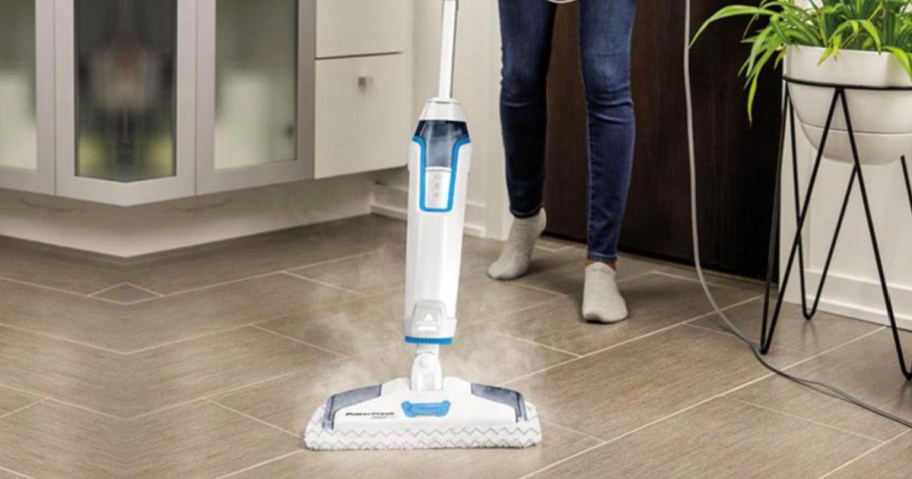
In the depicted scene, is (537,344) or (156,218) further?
(156,218)

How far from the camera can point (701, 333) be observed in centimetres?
209

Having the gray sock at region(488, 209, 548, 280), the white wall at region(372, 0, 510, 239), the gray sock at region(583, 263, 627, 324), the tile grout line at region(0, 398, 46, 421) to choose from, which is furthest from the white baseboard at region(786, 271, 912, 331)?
the tile grout line at region(0, 398, 46, 421)

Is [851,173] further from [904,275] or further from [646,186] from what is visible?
[646,186]

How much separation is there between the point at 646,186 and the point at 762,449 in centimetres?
107

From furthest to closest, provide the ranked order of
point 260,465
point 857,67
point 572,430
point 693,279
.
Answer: point 693,279
point 857,67
point 572,430
point 260,465

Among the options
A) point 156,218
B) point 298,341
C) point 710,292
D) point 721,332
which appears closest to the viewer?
point 298,341

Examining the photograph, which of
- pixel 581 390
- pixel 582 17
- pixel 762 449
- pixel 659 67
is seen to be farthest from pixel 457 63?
pixel 762 449

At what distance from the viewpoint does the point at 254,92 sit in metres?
2.63

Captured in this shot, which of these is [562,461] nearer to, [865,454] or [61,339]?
[865,454]

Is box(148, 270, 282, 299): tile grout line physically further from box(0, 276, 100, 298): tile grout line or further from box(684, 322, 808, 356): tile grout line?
box(684, 322, 808, 356): tile grout line

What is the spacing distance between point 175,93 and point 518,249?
0.73 metres

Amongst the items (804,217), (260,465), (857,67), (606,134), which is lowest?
(260,465)

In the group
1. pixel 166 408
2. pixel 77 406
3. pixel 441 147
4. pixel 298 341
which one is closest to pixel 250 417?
pixel 166 408

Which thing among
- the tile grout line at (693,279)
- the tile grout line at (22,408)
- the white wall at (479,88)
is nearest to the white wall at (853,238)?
the tile grout line at (693,279)
